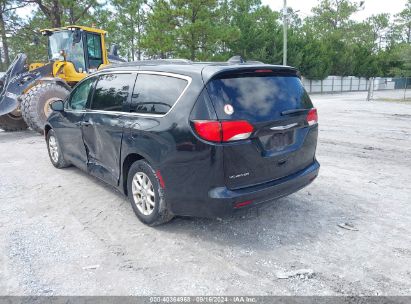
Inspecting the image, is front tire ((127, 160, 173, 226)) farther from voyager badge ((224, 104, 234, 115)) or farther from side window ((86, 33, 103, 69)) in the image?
side window ((86, 33, 103, 69))

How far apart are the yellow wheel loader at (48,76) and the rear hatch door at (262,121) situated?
7301 mm

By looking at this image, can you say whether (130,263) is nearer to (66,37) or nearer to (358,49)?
(66,37)

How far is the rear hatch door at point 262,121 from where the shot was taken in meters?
3.10

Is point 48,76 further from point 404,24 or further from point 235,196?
point 404,24

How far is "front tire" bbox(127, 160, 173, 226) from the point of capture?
11.6 ft

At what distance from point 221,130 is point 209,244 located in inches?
48.0

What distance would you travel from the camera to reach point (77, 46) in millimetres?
10820

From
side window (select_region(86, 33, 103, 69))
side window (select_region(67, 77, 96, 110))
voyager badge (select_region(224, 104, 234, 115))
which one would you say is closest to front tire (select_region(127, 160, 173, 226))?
voyager badge (select_region(224, 104, 234, 115))

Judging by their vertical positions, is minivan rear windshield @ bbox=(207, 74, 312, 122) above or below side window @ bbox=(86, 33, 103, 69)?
below

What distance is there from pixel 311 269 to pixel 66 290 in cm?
209

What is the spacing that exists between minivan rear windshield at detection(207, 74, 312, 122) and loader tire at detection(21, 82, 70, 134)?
285 inches

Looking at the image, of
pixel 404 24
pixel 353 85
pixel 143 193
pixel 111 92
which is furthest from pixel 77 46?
pixel 404 24

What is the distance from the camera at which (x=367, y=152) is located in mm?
7297

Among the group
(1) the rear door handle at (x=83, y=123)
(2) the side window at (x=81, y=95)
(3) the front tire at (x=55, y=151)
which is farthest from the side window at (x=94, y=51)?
(1) the rear door handle at (x=83, y=123)
